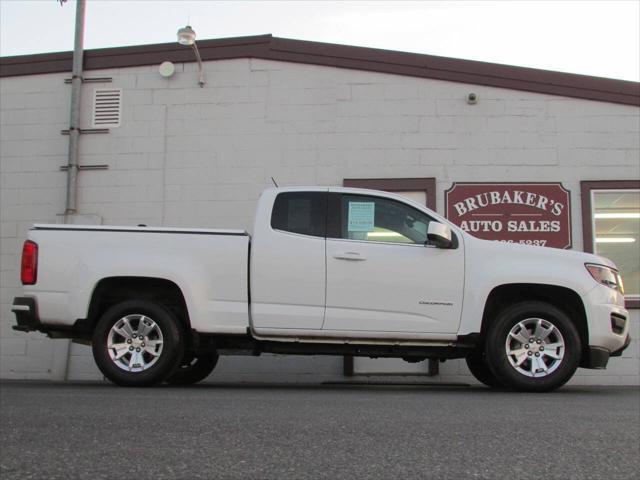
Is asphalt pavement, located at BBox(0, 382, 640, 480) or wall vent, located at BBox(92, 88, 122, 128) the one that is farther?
wall vent, located at BBox(92, 88, 122, 128)

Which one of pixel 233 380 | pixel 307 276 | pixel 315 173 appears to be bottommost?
pixel 233 380

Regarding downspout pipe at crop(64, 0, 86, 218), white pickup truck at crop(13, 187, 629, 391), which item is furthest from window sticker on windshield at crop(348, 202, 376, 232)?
downspout pipe at crop(64, 0, 86, 218)

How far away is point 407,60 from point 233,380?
17.9 feet

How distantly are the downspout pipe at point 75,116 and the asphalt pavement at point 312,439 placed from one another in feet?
19.0

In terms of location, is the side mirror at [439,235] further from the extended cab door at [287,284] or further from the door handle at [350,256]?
the extended cab door at [287,284]

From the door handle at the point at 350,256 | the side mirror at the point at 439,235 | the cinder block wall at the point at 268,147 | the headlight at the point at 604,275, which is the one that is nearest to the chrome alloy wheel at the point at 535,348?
the headlight at the point at 604,275

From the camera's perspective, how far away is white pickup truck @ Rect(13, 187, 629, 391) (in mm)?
6570

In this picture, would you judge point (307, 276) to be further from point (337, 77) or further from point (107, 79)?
point (107, 79)

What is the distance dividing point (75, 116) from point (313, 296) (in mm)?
6170

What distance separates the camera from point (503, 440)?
3.61 metres

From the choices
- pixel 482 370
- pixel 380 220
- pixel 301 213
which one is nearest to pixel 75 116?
pixel 301 213

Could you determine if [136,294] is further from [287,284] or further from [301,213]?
[301,213]

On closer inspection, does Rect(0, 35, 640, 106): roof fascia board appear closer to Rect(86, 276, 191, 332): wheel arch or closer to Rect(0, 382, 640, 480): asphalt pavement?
Rect(86, 276, 191, 332): wheel arch

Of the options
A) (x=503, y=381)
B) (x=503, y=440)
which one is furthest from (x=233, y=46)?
(x=503, y=440)
